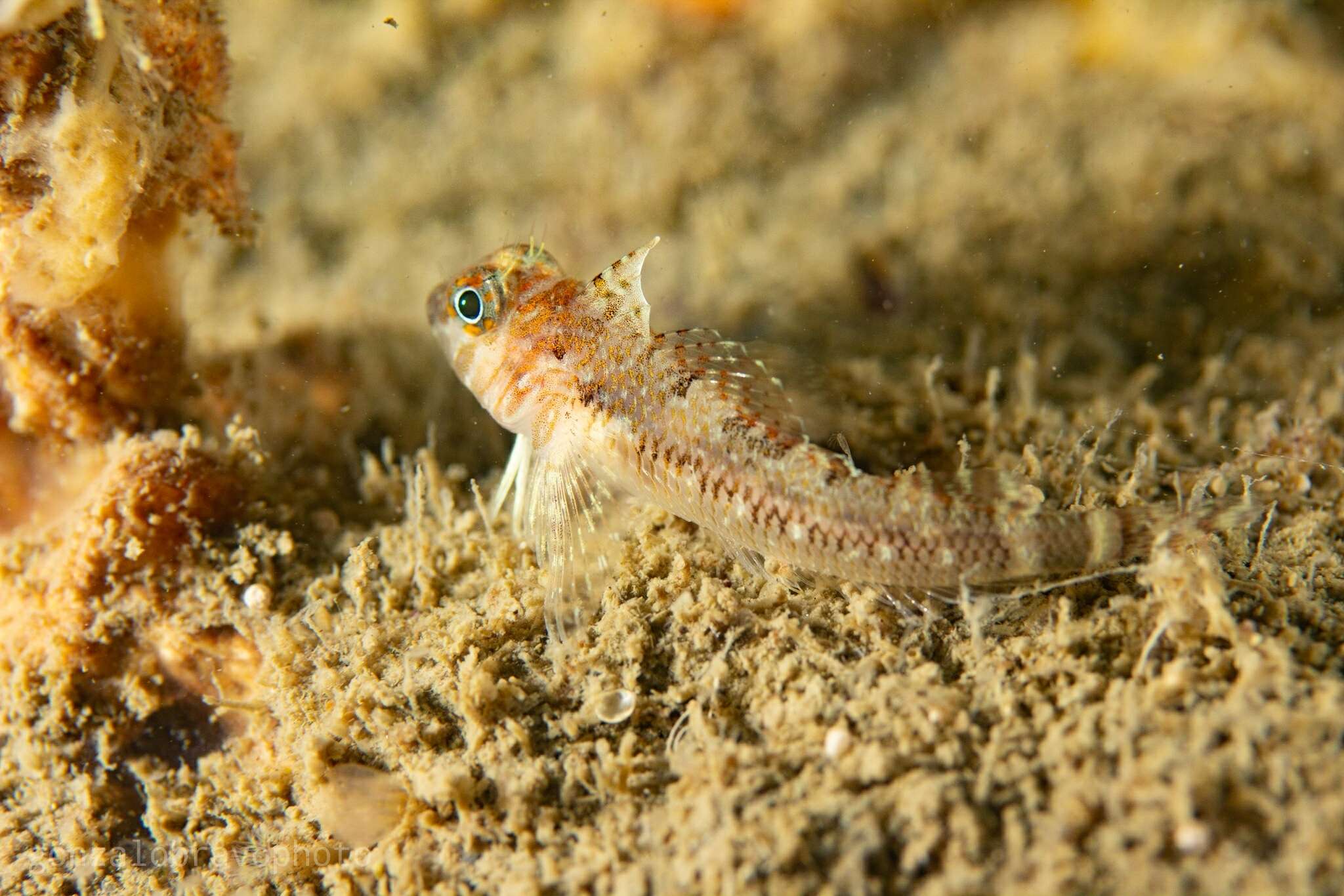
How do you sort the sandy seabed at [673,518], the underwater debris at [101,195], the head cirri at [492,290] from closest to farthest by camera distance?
1. the sandy seabed at [673,518]
2. the underwater debris at [101,195]
3. the head cirri at [492,290]

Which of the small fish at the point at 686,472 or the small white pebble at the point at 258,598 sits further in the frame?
the small white pebble at the point at 258,598

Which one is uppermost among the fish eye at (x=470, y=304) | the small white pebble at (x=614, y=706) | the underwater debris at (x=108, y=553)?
the fish eye at (x=470, y=304)

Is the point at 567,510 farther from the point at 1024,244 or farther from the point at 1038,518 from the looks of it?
the point at 1024,244

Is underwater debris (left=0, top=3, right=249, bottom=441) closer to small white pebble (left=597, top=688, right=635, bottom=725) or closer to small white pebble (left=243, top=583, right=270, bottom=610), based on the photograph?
small white pebble (left=243, top=583, right=270, bottom=610)

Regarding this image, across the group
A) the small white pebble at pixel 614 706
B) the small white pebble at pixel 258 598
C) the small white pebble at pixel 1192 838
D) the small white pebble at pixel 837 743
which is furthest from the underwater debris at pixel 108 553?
the small white pebble at pixel 1192 838

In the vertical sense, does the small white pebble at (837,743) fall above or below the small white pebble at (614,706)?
below

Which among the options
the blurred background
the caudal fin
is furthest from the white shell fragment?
the caudal fin

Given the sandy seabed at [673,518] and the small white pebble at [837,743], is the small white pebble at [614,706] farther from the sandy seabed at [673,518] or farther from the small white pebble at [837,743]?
the small white pebble at [837,743]

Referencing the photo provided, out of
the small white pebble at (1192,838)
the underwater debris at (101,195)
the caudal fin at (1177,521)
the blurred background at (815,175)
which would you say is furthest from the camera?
the blurred background at (815,175)
